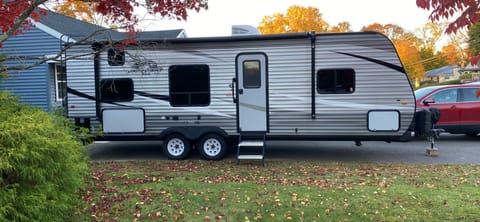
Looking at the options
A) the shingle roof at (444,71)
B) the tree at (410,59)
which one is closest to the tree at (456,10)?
the tree at (410,59)

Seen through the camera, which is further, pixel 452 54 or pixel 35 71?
pixel 452 54

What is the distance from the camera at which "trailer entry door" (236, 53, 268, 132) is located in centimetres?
812

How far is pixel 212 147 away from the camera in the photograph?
8289 millimetres

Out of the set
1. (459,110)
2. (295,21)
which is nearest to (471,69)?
(459,110)

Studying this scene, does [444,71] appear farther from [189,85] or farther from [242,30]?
[189,85]

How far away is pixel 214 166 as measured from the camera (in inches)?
297

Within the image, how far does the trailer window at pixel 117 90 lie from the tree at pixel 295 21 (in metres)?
25.9

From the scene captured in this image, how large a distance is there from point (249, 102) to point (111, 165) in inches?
122

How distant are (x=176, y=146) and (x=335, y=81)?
145 inches

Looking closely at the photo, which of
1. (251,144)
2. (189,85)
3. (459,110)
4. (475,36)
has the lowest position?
(251,144)

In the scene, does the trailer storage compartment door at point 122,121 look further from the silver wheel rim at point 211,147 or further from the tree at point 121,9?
the tree at point 121,9

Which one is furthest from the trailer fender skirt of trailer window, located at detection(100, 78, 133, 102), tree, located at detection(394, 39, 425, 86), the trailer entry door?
tree, located at detection(394, 39, 425, 86)

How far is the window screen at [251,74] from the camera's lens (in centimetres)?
813

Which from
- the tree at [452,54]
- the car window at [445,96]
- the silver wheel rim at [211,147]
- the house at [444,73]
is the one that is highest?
the tree at [452,54]
